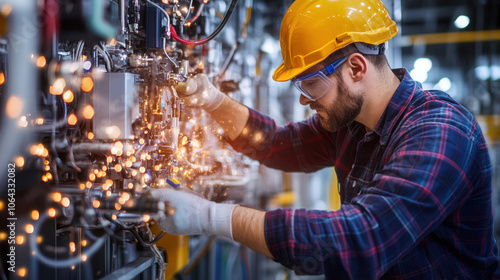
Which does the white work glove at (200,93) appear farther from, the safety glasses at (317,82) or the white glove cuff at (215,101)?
the safety glasses at (317,82)

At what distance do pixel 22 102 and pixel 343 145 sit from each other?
126cm

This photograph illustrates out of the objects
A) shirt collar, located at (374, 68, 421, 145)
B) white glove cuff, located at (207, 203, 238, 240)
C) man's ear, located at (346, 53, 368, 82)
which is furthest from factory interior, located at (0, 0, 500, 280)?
shirt collar, located at (374, 68, 421, 145)

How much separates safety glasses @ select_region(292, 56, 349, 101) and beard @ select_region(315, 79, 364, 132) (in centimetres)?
5

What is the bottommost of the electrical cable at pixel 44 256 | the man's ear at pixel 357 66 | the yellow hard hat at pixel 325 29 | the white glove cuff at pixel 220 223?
the electrical cable at pixel 44 256

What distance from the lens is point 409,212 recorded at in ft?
3.45

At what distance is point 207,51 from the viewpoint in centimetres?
204

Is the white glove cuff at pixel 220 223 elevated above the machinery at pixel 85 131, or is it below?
below

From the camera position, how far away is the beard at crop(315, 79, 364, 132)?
1.41 meters

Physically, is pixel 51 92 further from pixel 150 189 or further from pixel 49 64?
pixel 150 189

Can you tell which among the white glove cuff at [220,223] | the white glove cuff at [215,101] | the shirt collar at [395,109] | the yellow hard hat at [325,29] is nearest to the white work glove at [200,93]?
the white glove cuff at [215,101]

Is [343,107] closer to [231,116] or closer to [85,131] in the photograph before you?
[231,116]

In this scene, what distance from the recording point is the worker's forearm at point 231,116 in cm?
178

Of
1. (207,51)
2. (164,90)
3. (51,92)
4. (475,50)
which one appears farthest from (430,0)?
(51,92)

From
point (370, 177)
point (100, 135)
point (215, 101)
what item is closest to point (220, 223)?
point (100, 135)
